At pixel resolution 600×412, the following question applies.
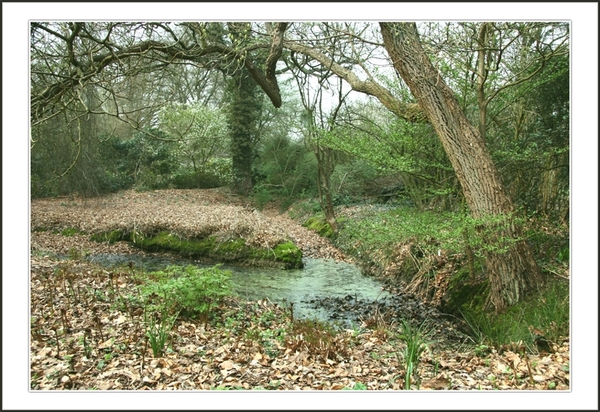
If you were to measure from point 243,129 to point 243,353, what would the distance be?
13.3 metres

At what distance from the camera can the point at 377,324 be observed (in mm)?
4918

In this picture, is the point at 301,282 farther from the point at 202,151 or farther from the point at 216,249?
the point at 202,151

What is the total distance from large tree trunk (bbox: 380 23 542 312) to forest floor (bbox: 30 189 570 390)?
0.89 meters

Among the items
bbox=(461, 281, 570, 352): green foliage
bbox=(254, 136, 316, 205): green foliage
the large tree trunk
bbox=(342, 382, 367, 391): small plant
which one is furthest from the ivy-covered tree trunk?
bbox=(342, 382, 367, 391): small plant

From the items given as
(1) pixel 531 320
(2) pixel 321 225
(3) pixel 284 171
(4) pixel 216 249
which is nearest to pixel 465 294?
(1) pixel 531 320

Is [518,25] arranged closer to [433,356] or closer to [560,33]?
[560,33]

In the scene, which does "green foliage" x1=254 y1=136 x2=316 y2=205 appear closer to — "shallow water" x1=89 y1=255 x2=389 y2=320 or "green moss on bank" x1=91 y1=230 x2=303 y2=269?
"green moss on bank" x1=91 y1=230 x2=303 y2=269

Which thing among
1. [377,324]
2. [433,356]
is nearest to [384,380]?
[433,356]

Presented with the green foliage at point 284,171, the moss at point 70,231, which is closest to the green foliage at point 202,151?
the green foliage at point 284,171

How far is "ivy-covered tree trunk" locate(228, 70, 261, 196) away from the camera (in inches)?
632

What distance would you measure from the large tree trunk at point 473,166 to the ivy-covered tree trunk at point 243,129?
11.3m

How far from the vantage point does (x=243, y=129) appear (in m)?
16.1
